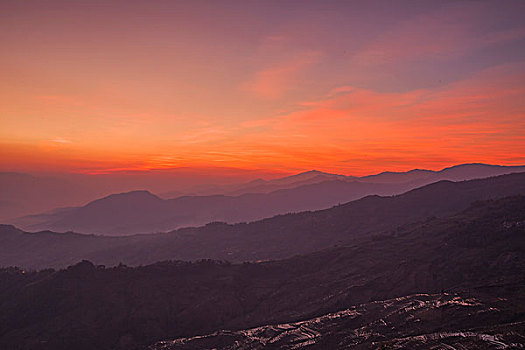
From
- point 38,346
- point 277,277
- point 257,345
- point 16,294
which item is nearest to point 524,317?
point 257,345

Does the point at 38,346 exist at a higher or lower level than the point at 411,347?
lower

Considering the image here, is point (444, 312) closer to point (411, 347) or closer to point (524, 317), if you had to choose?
point (524, 317)

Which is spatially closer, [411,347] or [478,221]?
[411,347]

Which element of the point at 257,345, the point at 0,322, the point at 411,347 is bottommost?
the point at 0,322

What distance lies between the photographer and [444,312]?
3056 inches

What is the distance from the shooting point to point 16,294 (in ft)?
395

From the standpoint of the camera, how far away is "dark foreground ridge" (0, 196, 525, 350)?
253 ft

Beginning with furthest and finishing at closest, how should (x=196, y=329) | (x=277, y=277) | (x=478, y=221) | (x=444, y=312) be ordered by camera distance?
1. (x=478, y=221)
2. (x=277, y=277)
3. (x=196, y=329)
4. (x=444, y=312)

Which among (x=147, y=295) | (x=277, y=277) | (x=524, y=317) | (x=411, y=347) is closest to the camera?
(x=411, y=347)

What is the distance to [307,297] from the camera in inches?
4294

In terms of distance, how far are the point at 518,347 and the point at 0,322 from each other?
128123mm

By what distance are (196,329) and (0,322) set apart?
58.4 m

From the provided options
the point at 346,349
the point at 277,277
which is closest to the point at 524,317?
the point at 346,349

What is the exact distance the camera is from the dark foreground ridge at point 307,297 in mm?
77125
